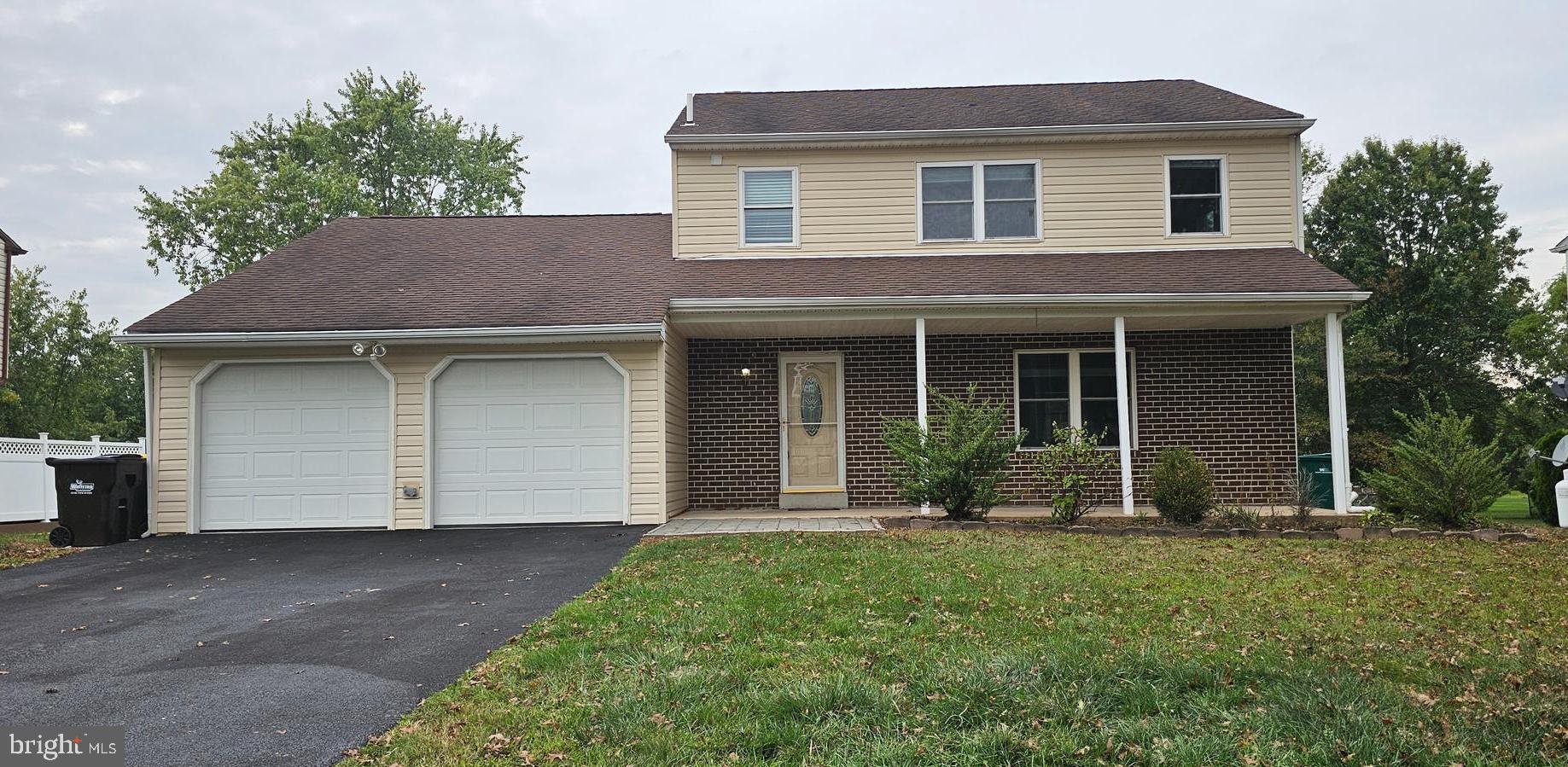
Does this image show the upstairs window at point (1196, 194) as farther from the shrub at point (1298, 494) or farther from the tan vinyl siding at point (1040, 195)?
the shrub at point (1298, 494)

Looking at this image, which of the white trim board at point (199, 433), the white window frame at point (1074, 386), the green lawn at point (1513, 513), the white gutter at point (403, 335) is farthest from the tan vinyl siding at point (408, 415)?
the green lawn at point (1513, 513)

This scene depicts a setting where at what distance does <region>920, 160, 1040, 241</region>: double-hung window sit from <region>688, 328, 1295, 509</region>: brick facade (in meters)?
1.41

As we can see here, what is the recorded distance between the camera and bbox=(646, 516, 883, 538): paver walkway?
30.4 ft

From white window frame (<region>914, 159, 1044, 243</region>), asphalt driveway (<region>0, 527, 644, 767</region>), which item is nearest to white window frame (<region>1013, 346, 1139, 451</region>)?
white window frame (<region>914, 159, 1044, 243</region>)

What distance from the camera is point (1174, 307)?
10602 mm

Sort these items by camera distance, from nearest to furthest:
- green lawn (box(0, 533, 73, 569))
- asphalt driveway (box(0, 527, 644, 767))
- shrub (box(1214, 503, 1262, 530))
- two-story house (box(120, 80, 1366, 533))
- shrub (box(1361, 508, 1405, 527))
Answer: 1. asphalt driveway (box(0, 527, 644, 767))
2. green lawn (box(0, 533, 73, 569))
3. shrub (box(1361, 508, 1405, 527))
4. shrub (box(1214, 503, 1262, 530))
5. two-story house (box(120, 80, 1366, 533))

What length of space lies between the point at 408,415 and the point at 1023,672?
857 cm

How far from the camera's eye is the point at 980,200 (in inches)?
485

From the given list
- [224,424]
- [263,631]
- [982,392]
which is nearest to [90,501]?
[224,424]

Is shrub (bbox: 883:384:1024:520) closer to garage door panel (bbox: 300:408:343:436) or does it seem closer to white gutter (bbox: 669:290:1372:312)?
white gutter (bbox: 669:290:1372:312)

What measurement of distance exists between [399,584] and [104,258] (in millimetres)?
29522

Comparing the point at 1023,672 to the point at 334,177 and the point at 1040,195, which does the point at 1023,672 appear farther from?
the point at 334,177

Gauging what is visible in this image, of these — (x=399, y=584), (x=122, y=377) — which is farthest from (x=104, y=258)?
(x=399, y=584)

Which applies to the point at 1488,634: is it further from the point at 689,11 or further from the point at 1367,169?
the point at 1367,169
